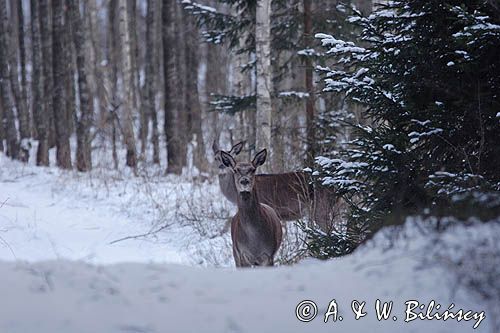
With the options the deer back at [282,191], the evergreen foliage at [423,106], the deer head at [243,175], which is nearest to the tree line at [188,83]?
the deer back at [282,191]

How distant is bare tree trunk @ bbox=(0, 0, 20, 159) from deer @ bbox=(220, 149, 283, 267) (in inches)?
532

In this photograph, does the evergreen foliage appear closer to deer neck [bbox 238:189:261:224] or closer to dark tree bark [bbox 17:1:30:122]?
deer neck [bbox 238:189:261:224]

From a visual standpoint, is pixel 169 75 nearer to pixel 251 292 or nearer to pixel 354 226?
pixel 354 226

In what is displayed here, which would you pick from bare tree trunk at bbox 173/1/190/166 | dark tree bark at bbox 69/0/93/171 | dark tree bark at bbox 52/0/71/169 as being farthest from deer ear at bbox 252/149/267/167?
dark tree bark at bbox 52/0/71/169

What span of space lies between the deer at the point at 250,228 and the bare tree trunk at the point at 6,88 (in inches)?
532

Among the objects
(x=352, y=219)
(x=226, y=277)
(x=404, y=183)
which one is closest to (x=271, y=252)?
(x=352, y=219)

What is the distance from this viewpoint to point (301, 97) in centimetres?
1440

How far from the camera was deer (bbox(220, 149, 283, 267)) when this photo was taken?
8.34 m

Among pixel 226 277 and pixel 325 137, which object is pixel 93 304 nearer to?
pixel 226 277

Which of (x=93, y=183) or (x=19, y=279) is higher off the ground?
(x=19, y=279)

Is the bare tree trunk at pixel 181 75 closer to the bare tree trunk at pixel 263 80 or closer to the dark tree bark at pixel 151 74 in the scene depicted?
the dark tree bark at pixel 151 74

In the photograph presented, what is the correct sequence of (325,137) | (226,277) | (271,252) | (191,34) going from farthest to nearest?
(191,34) < (325,137) < (271,252) < (226,277)

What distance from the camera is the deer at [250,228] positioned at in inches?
328

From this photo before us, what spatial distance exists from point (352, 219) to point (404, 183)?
65 cm
